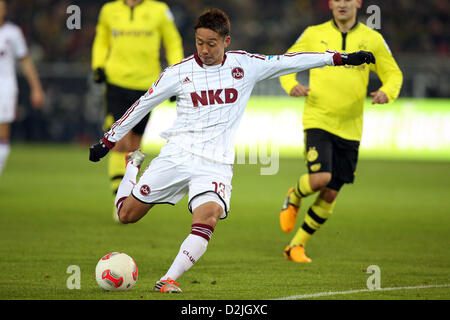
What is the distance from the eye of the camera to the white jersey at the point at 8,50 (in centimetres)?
1179

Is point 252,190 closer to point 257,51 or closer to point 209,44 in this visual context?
point 209,44

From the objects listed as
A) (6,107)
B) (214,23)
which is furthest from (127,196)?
(6,107)

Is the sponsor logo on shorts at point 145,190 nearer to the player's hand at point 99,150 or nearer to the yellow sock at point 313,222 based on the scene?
the player's hand at point 99,150

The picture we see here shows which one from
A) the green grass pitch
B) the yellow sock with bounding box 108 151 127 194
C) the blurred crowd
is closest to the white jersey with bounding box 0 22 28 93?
the green grass pitch

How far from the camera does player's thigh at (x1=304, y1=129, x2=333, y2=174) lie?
7.37m

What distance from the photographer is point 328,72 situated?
7.64 m

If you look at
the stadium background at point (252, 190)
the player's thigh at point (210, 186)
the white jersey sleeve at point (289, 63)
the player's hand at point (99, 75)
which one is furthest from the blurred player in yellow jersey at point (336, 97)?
the player's hand at point (99, 75)

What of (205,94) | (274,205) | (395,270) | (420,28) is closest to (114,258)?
(205,94)

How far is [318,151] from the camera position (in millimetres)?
7418

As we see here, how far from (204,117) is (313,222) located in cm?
218

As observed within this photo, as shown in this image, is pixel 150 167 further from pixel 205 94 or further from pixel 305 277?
pixel 305 277

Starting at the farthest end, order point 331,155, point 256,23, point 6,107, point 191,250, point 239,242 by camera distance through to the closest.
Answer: point 256,23
point 6,107
point 239,242
point 331,155
point 191,250

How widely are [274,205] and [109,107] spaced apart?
3008mm

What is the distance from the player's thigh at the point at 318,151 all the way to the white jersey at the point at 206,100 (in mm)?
1576
